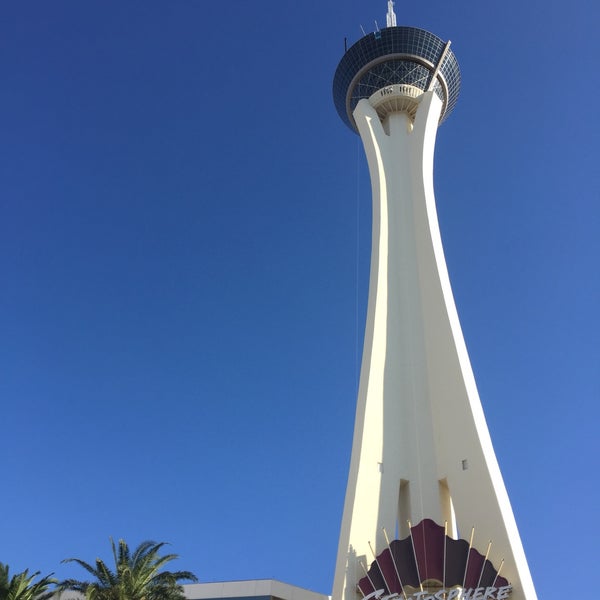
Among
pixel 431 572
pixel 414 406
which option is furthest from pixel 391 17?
pixel 431 572

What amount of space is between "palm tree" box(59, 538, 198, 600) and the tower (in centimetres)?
658

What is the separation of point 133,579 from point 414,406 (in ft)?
50.2

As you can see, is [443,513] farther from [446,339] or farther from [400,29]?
[400,29]

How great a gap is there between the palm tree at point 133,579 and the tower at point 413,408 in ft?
A: 21.6

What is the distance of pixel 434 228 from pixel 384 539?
17.7 metres

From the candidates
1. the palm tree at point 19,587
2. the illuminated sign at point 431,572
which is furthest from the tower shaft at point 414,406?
the palm tree at point 19,587

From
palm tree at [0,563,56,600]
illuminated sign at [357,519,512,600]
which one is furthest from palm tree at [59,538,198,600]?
illuminated sign at [357,519,512,600]

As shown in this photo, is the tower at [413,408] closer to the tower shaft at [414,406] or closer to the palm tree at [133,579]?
the tower shaft at [414,406]

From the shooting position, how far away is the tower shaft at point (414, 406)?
1041 inches

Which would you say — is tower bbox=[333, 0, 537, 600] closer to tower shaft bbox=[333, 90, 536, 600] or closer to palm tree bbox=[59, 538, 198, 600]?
tower shaft bbox=[333, 90, 536, 600]

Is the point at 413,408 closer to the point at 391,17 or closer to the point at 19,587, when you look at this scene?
the point at 19,587

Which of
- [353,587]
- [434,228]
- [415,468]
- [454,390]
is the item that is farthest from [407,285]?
[353,587]

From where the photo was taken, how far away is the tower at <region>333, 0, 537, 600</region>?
80.5ft

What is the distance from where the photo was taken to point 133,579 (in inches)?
962
